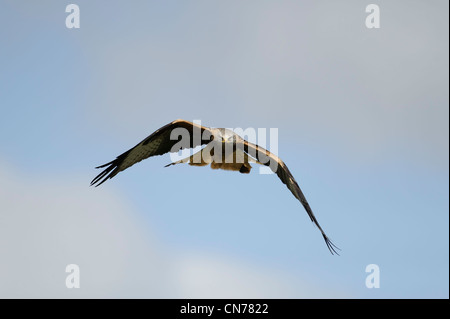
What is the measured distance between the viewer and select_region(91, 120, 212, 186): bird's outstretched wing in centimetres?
951

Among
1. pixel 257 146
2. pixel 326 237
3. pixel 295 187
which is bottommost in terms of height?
pixel 326 237

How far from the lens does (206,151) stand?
32.0ft

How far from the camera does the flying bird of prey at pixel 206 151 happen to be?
9391mm

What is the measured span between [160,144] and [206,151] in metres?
0.92

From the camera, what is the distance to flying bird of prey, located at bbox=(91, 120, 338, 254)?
9.39 m

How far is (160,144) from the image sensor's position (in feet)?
33.2

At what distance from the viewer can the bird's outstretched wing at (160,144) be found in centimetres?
951
